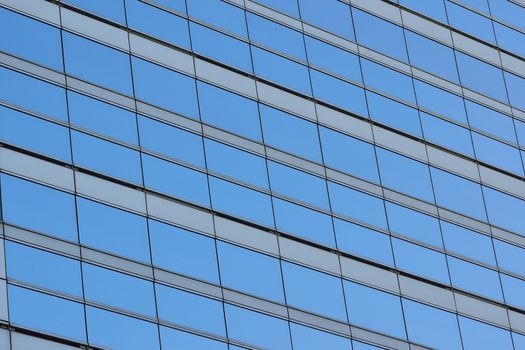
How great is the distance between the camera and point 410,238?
5231cm

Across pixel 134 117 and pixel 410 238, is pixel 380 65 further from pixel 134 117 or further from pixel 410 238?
pixel 134 117

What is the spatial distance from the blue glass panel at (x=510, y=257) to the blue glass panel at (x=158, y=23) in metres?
12.7

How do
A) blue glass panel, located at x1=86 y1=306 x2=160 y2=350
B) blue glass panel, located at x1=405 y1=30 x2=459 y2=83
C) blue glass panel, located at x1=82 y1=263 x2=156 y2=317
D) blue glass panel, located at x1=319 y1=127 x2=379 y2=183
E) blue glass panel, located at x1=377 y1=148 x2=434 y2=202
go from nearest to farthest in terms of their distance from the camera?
blue glass panel, located at x1=86 y1=306 x2=160 y2=350, blue glass panel, located at x1=82 y1=263 x2=156 y2=317, blue glass panel, located at x1=319 y1=127 x2=379 y2=183, blue glass panel, located at x1=377 y1=148 x2=434 y2=202, blue glass panel, located at x1=405 y1=30 x2=459 y2=83

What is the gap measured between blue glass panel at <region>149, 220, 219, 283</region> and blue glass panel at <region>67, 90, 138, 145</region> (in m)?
2.82

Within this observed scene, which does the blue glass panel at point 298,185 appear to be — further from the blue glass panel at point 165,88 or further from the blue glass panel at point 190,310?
the blue glass panel at point 190,310

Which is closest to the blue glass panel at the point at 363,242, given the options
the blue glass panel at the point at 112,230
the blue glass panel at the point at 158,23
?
the blue glass panel at the point at 158,23

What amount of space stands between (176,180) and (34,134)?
468 cm

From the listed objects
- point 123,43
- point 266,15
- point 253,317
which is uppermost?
point 266,15

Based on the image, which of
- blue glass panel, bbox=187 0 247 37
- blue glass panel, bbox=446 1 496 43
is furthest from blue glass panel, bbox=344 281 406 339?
blue glass panel, bbox=446 1 496 43

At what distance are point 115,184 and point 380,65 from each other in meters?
14.1

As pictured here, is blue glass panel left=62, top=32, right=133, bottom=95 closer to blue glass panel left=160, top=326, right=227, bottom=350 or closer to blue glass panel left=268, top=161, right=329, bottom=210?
blue glass panel left=268, top=161, right=329, bottom=210

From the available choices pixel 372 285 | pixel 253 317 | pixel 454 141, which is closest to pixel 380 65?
pixel 454 141

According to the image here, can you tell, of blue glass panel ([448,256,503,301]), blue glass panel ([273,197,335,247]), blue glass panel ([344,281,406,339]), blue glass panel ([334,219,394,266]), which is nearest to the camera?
blue glass panel ([344,281,406,339])

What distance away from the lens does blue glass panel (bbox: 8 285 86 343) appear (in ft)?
133
